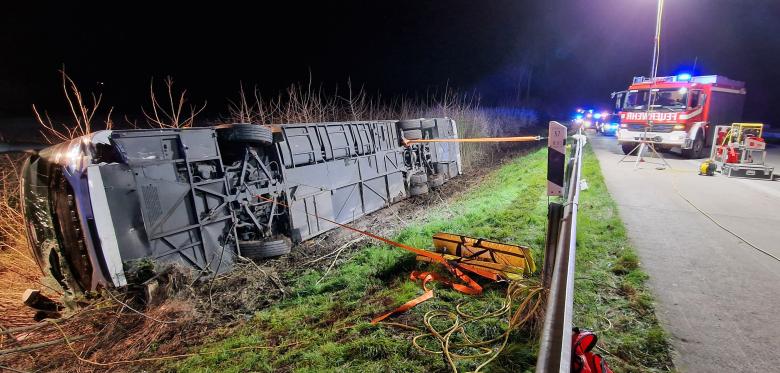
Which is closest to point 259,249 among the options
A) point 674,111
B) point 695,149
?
point 674,111

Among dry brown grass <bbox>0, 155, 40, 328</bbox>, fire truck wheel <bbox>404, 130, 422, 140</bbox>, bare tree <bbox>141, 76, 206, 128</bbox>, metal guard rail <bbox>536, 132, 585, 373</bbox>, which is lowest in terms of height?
dry brown grass <bbox>0, 155, 40, 328</bbox>

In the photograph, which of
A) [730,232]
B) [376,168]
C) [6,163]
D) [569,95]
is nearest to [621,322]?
[730,232]

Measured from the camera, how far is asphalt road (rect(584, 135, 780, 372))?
2738mm

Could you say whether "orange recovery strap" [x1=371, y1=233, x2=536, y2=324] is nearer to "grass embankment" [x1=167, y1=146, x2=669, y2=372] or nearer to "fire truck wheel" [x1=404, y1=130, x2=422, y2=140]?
"grass embankment" [x1=167, y1=146, x2=669, y2=372]

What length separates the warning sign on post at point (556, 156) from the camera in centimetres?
356

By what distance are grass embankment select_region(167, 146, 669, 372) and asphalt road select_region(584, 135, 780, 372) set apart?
0.73ft

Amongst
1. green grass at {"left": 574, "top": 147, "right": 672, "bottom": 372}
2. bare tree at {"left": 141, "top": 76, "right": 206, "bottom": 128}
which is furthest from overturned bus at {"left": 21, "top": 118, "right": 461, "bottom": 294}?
green grass at {"left": 574, "top": 147, "right": 672, "bottom": 372}

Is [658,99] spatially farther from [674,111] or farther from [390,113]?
[390,113]

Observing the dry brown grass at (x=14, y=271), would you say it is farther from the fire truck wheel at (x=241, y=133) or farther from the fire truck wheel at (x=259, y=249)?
the fire truck wheel at (x=241, y=133)

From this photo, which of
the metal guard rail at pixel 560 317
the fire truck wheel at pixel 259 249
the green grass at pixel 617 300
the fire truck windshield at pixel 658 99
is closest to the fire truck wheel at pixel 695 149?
the fire truck windshield at pixel 658 99

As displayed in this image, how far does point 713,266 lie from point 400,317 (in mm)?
3596

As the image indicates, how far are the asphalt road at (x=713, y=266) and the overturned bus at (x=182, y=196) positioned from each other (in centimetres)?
544

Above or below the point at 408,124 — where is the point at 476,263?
below

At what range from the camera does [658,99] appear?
41.4 ft
